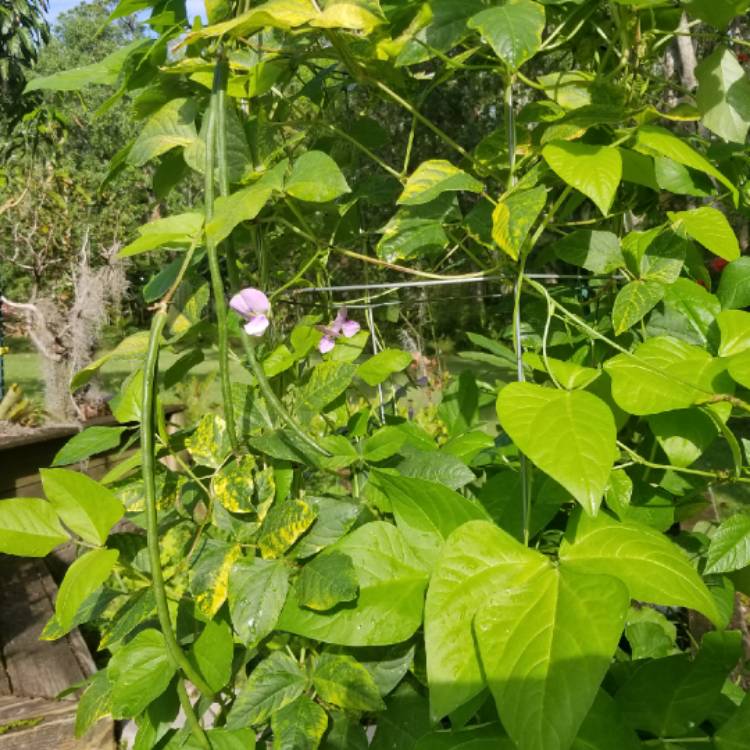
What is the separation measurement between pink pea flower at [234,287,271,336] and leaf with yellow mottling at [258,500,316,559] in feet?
0.53

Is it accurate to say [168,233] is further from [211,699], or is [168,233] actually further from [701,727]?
[701,727]

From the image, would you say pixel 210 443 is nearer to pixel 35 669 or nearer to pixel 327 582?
pixel 327 582

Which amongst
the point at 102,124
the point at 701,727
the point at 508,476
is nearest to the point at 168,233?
the point at 508,476

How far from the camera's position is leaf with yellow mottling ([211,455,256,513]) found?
52cm

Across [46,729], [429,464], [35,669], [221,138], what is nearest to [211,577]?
[429,464]

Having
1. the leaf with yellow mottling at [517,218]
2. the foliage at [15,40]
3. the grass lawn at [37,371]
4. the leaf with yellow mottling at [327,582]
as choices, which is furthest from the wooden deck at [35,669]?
the foliage at [15,40]

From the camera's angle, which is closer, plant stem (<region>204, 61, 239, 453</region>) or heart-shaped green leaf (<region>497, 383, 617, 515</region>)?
heart-shaped green leaf (<region>497, 383, 617, 515</region>)

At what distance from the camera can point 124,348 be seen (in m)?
0.61

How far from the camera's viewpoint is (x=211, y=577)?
1.65ft

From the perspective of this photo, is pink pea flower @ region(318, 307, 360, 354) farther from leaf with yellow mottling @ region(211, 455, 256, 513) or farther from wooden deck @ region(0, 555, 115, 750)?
wooden deck @ region(0, 555, 115, 750)

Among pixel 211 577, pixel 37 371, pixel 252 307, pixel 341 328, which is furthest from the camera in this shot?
pixel 37 371

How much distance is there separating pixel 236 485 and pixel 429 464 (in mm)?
145

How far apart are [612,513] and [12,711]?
89.9 inches

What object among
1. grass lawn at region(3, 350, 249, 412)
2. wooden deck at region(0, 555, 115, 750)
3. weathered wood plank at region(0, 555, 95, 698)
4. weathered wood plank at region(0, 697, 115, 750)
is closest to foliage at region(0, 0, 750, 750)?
weathered wood plank at region(0, 697, 115, 750)
